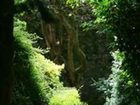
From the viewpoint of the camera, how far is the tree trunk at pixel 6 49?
16.2ft

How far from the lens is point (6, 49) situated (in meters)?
5.00

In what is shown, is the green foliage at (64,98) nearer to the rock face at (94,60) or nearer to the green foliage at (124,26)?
the green foliage at (124,26)

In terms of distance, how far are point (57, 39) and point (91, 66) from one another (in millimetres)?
4482

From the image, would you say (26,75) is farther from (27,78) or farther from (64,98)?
(64,98)

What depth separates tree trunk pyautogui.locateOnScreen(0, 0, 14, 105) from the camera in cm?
493

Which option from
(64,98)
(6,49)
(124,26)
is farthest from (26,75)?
(6,49)

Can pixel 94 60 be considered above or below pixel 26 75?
above

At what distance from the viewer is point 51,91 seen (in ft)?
33.6

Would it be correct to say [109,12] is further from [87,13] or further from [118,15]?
[87,13]

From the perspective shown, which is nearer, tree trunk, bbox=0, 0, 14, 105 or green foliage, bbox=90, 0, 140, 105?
tree trunk, bbox=0, 0, 14, 105

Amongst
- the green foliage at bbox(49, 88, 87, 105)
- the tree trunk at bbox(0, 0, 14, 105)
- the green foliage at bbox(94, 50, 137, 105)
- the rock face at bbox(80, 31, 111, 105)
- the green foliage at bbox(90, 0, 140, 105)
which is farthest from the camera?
the rock face at bbox(80, 31, 111, 105)

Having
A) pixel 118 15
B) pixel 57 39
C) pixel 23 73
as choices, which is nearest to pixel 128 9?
pixel 118 15

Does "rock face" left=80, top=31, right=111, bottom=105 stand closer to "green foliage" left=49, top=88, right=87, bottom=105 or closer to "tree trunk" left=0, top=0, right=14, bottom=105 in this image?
"green foliage" left=49, top=88, right=87, bottom=105

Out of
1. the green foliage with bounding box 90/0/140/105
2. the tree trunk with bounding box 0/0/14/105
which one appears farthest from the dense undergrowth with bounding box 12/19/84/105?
the tree trunk with bounding box 0/0/14/105
